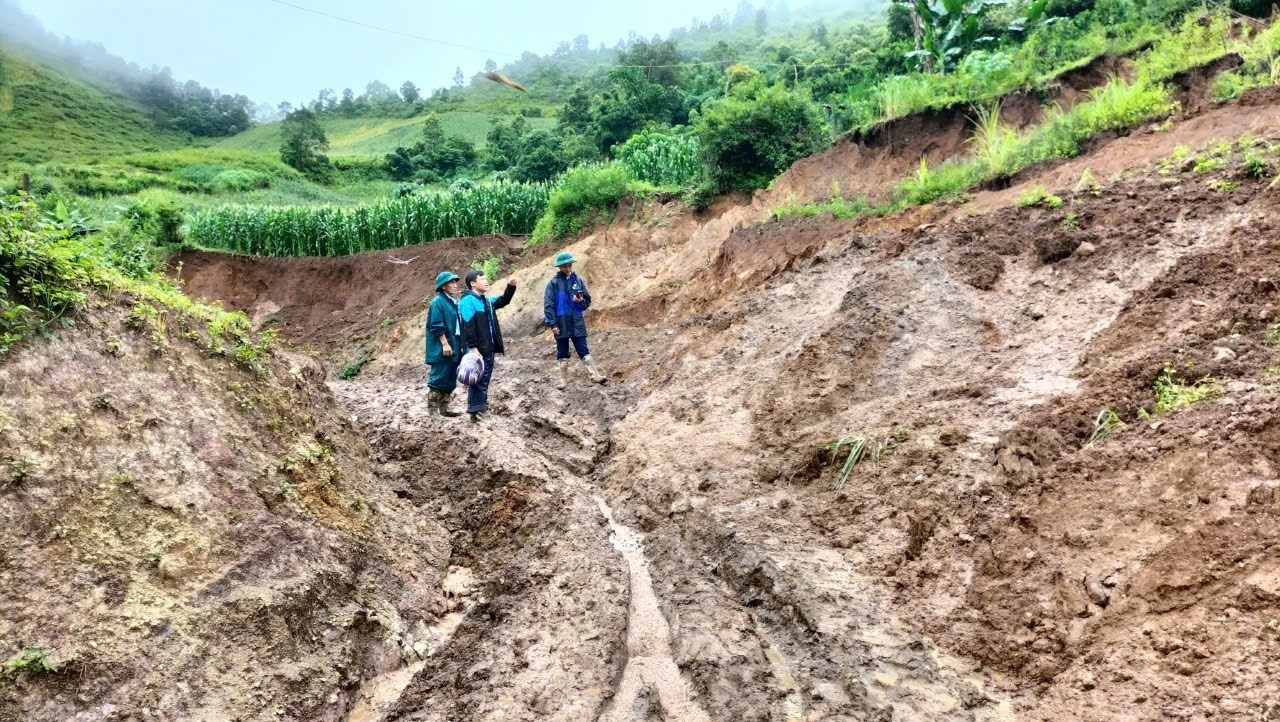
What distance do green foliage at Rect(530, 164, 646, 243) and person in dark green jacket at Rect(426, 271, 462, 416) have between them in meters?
9.27

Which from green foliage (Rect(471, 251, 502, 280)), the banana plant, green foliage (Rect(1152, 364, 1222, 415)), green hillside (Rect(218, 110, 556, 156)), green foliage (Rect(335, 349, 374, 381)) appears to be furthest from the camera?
green hillside (Rect(218, 110, 556, 156))

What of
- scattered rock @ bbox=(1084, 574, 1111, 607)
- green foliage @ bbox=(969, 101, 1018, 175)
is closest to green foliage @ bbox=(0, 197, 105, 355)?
scattered rock @ bbox=(1084, 574, 1111, 607)

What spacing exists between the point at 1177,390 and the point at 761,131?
36.3 ft

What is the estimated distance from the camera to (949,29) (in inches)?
605

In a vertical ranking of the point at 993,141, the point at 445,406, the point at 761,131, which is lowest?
the point at 445,406

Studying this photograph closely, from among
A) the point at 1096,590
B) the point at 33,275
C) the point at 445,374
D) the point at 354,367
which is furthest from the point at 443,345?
the point at 354,367

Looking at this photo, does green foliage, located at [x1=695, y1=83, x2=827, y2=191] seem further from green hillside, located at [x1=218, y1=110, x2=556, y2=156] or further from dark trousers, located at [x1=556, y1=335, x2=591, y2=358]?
green hillside, located at [x1=218, y1=110, x2=556, y2=156]

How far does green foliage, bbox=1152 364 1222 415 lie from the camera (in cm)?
438

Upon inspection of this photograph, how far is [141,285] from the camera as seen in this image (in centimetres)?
532

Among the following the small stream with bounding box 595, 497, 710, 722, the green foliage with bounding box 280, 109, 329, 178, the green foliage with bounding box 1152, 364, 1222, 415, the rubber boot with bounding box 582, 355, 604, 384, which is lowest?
the small stream with bounding box 595, 497, 710, 722

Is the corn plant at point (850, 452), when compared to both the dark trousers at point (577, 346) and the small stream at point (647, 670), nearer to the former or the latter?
the small stream at point (647, 670)

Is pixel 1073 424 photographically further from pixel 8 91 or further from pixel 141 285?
pixel 8 91

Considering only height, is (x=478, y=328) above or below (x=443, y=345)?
above

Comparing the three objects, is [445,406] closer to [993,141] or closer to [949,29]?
[993,141]
